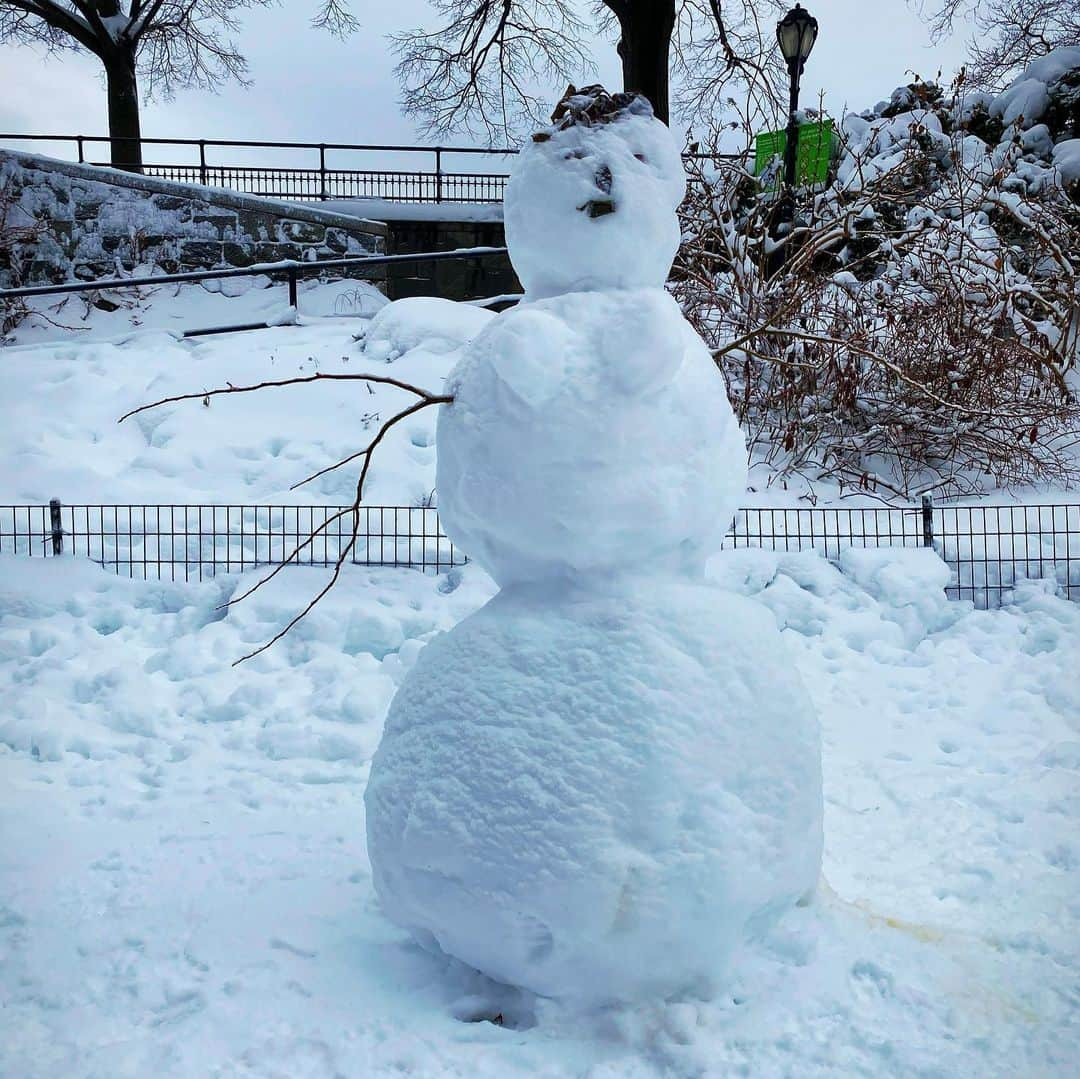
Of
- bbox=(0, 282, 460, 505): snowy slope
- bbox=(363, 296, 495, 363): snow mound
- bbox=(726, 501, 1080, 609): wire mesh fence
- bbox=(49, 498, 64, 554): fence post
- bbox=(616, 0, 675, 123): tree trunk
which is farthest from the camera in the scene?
bbox=(363, 296, 495, 363): snow mound

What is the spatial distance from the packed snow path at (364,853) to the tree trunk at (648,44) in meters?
5.13

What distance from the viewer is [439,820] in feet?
9.26

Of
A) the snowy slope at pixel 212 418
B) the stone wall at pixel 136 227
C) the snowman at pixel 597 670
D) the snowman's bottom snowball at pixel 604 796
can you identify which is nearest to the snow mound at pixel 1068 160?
the snowy slope at pixel 212 418

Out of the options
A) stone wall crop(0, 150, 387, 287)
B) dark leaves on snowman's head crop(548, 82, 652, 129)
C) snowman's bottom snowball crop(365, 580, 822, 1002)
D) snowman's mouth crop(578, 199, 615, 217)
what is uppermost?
stone wall crop(0, 150, 387, 287)

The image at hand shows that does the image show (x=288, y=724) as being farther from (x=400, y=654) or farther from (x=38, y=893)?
(x=38, y=893)

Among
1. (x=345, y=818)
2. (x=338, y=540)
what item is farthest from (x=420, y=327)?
(x=345, y=818)

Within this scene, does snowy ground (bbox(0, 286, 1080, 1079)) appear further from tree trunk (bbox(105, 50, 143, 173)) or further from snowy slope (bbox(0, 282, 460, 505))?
tree trunk (bbox(105, 50, 143, 173))

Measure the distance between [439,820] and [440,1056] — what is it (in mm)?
593

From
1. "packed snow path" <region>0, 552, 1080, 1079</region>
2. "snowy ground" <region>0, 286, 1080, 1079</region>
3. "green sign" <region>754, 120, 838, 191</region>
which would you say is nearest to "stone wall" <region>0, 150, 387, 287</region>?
"snowy ground" <region>0, 286, 1080, 1079</region>

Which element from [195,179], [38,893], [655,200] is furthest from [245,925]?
[195,179]

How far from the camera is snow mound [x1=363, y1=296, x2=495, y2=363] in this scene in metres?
9.84

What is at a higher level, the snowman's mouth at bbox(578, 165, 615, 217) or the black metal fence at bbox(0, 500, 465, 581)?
the snowman's mouth at bbox(578, 165, 615, 217)

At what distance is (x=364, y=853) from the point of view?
407 cm

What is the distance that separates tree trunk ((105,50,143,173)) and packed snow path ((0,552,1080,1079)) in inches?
561
